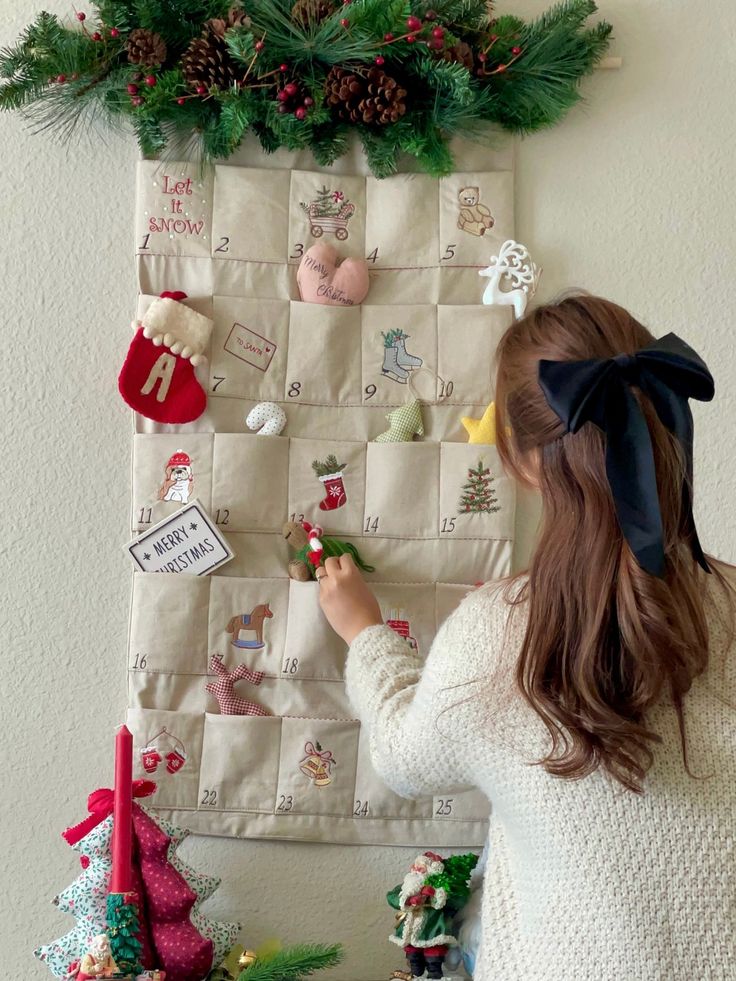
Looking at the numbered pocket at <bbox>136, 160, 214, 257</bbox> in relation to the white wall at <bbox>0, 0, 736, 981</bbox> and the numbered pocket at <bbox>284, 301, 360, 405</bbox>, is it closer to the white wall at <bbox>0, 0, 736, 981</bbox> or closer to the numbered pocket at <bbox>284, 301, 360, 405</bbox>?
the white wall at <bbox>0, 0, 736, 981</bbox>

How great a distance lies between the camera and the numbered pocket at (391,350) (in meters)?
1.25

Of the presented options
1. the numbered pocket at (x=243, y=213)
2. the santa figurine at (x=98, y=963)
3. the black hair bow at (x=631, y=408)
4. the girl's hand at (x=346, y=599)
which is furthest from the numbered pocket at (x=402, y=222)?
the santa figurine at (x=98, y=963)

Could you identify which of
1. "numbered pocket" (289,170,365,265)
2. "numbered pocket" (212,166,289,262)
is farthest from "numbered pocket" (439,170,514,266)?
"numbered pocket" (212,166,289,262)

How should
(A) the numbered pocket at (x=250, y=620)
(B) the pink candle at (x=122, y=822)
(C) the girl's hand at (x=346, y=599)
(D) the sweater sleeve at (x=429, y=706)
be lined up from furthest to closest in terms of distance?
1. (A) the numbered pocket at (x=250, y=620)
2. (C) the girl's hand at (x=346, y=599)
3. (B) the pink candle at (x=122, y=822)
4. (D) the sweater sleeve at (x=429, y=706)

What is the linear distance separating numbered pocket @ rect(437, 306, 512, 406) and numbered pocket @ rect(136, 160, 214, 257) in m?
0.32

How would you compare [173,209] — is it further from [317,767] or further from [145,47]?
[317,767]

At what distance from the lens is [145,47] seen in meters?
1.15

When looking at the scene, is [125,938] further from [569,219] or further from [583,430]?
[569,219]

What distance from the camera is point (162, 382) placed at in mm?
1208

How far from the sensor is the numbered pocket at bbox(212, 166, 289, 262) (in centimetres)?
123

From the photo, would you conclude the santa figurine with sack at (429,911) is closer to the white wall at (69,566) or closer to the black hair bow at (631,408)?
the white wall at (69,566)

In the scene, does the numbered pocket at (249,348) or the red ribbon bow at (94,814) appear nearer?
the red ribbon bow at (94,814)

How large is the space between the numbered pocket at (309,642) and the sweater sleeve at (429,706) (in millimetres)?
198

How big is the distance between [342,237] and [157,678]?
0.60 metres
